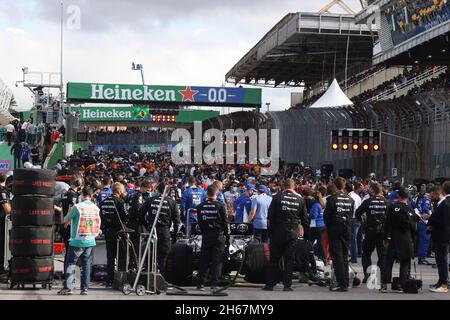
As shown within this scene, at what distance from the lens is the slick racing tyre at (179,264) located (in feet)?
43.8

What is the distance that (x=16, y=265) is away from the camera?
1231 cm

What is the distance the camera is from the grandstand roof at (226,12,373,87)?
51906mm

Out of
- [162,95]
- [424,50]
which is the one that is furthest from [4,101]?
[424,50]

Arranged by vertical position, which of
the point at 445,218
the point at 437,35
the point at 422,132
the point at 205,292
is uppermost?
the point at 437,35

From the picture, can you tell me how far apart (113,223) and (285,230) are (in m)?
2.44

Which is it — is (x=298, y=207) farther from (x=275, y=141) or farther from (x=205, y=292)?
(x=275, y=141)

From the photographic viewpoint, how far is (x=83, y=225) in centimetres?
1219

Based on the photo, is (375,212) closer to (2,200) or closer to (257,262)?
(257,262)

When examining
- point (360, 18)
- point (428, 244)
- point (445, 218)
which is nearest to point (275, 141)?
point (360, 18)

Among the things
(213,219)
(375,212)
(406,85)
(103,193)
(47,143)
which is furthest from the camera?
(406,85)

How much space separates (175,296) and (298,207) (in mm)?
2207

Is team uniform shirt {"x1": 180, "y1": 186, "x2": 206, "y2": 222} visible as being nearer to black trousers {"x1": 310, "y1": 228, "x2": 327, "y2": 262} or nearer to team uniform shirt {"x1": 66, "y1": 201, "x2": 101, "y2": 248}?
black trousers {"x1": 310, "y1": 228, "x2": 327, "y2": 262}

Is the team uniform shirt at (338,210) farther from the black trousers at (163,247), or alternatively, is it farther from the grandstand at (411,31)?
Answer: the grandstand at (411,31)
